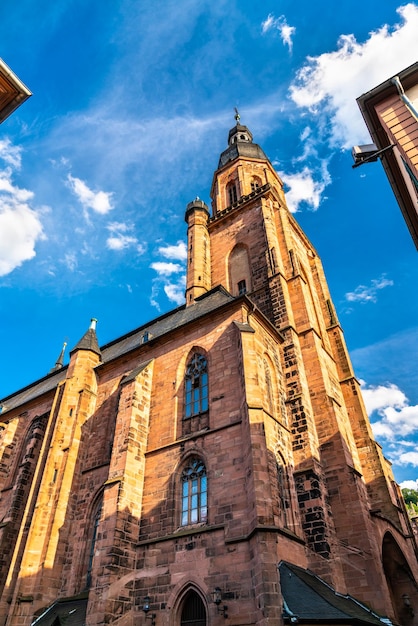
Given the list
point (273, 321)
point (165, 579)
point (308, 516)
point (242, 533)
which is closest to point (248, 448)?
point (242, 533)

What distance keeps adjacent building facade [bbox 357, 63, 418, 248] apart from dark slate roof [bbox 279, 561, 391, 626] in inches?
350

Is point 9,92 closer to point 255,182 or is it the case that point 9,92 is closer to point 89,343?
point 89,343

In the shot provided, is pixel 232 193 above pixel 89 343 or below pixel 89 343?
above

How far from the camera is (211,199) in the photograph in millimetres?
30094

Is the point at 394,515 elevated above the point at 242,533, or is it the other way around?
the point at 394,515

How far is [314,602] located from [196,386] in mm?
7260

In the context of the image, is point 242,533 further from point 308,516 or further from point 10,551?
point 10,551

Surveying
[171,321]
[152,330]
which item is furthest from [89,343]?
[171,321]

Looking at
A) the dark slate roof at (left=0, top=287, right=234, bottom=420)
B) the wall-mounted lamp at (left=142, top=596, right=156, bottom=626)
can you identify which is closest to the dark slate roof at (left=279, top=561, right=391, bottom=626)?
the wall-mounted lamp at (left=142, top=596, right=156, bottom=626)

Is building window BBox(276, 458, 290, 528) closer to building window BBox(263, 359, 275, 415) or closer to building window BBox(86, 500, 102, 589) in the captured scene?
building window BBox(263, 359, 275, 415)

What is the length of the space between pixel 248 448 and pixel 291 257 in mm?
11629

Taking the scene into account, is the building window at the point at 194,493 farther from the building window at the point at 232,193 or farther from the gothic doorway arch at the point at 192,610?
the building window at the point at 232,193

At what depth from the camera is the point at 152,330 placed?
2059 centimetres

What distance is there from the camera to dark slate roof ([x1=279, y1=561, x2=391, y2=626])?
862 cm
